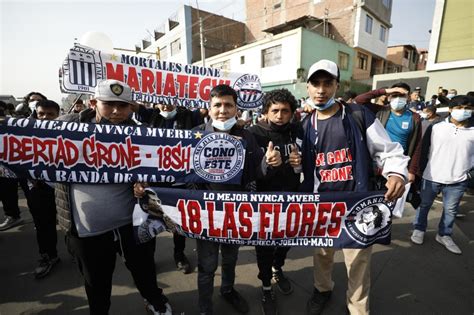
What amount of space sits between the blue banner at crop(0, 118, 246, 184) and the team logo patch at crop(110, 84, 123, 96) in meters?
0.27

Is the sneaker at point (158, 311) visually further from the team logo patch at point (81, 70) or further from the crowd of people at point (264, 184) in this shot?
the team logo patch at point (81, 70)

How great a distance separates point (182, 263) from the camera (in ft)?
10.1

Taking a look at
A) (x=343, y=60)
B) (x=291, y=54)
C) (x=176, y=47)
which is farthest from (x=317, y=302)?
(x=176, y=47)

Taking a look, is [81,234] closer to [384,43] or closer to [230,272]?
[230,272]

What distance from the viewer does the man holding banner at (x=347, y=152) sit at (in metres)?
1.93

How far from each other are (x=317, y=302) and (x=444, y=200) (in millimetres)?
2596

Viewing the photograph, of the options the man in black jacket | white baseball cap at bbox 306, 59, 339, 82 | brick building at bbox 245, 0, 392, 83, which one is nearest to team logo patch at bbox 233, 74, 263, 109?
the man in black jacket

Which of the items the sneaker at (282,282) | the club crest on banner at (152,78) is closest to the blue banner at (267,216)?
the sneaker at (282,282)

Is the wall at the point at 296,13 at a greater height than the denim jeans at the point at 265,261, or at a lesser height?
greater

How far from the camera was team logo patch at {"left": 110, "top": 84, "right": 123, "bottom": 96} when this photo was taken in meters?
1.88

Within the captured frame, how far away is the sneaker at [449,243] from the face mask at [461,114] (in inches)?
67.9

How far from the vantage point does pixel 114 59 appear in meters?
2.98

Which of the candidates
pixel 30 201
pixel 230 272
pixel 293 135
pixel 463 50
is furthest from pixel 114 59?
pixel 463 50

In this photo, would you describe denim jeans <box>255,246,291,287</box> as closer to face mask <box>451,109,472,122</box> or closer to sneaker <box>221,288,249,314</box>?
sneaker <box>221,288,249,314</box>
